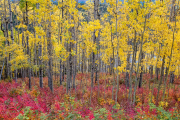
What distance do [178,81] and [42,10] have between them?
64.5 feet

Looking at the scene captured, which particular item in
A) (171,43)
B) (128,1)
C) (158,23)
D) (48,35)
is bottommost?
(171,43)

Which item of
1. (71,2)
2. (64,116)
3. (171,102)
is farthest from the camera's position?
(171,102)

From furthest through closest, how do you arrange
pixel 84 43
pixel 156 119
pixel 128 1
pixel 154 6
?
pixel 84 43 < pixel 128 1 < pixel 154 6 < pixel 156 119

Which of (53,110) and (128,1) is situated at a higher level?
(128,1)

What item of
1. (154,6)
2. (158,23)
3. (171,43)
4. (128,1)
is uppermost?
(128,1)

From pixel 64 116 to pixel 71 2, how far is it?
719 cm

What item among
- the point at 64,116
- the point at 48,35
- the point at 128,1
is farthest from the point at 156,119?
the point at 48,35

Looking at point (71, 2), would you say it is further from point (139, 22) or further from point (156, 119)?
point (156, 119)

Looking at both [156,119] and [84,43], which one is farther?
[84,43]

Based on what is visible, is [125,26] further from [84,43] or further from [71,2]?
[71,2]

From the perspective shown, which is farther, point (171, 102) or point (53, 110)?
point (171, 102)

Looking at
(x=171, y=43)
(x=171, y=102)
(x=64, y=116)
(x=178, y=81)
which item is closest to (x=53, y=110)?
(x=64, y=116)

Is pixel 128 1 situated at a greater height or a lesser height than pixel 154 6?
greater

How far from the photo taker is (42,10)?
859 centimetres
